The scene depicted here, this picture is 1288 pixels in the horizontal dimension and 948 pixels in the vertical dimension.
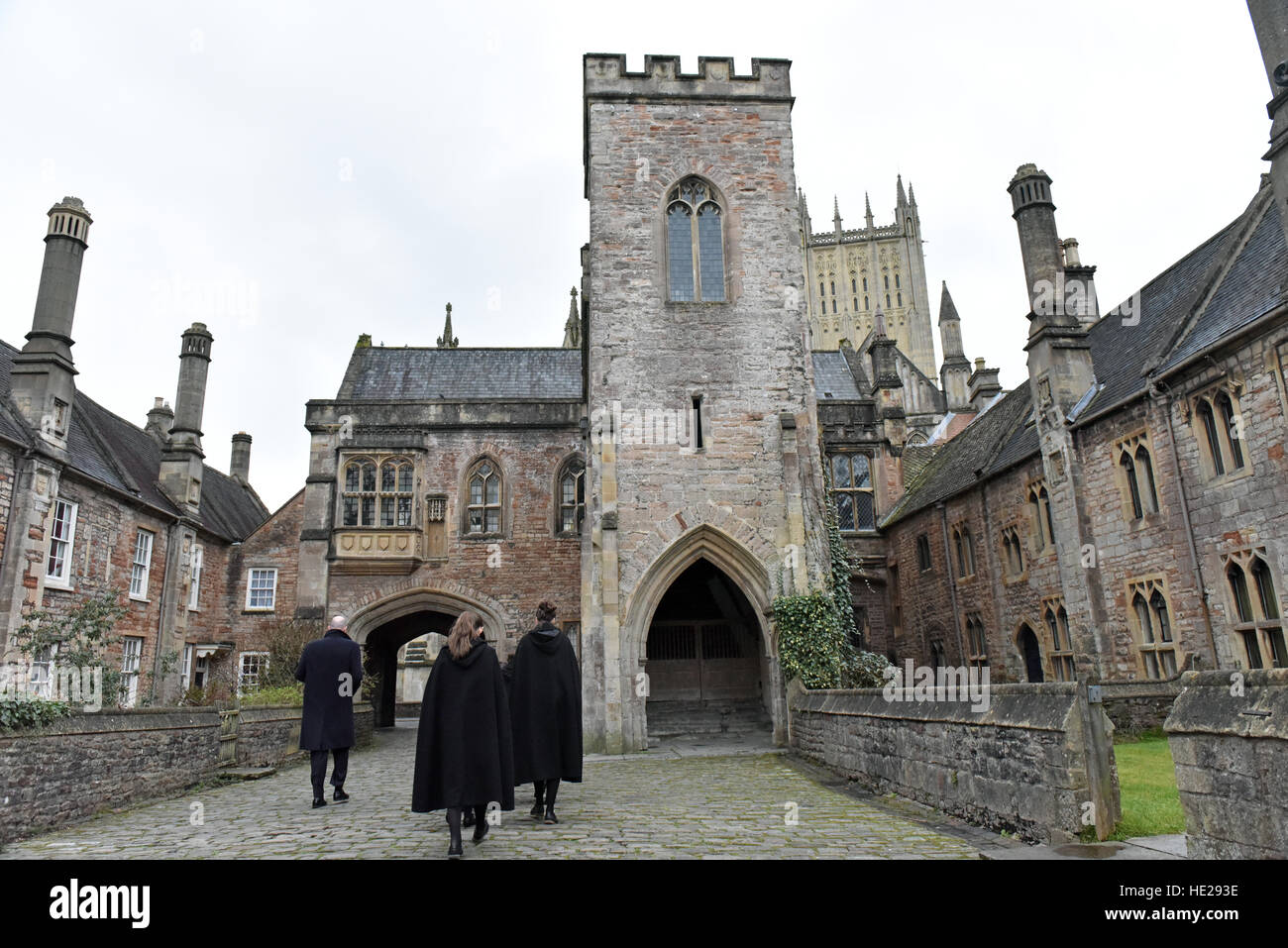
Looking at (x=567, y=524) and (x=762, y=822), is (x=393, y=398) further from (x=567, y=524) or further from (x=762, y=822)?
(x=762, y=822)

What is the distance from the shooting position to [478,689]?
20.1ft

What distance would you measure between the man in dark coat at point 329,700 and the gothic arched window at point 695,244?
35.1ft

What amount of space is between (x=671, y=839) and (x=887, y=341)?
2399 cm

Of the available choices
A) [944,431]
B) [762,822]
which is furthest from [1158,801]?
[944,431]

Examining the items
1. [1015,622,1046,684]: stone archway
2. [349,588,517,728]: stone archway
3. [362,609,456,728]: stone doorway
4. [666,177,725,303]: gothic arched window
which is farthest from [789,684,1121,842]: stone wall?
[362,609,456,728]: stone doorway

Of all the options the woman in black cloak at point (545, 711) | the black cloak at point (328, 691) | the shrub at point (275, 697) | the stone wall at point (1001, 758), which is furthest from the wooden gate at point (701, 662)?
the woman in black cloak at point (545, 711)

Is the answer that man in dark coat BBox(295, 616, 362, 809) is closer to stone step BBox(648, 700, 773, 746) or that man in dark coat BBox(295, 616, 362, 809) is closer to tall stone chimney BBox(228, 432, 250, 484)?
stone step BBox(648, 700, 773, 746)

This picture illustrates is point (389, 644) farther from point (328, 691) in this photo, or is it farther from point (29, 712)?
point (328, 691)

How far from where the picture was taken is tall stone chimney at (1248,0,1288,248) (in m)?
11.5

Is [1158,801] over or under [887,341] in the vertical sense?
under

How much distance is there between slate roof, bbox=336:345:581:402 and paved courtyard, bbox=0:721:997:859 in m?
16.2

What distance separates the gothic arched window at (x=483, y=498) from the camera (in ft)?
74.9

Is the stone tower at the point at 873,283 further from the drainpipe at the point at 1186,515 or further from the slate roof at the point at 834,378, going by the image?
the drainpipe at the point at 1186,515

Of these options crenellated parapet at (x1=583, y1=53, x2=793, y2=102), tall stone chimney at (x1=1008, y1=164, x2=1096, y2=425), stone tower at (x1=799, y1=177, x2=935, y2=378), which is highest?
stone tower at (x1=799, y1=177, x2=935, y2=378)
